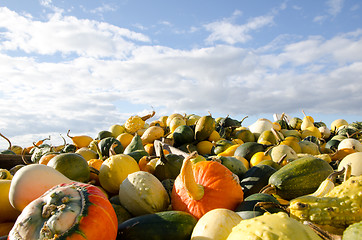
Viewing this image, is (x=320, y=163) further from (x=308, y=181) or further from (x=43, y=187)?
(x=43, y=187)

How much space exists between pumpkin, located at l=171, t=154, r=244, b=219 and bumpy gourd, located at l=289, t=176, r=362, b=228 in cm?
61

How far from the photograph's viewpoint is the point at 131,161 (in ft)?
10.3

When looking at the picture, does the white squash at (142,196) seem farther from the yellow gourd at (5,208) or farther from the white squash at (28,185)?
the yellow gourd at (5,208)

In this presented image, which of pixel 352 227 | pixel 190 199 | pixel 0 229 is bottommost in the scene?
pixel 0 229

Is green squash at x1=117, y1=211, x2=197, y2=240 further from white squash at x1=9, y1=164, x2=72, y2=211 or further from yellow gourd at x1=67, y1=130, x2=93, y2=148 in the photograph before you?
yellow gourd at x1=67, y1=130, x2=93, y2=148

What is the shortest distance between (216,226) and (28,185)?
1.52 meters

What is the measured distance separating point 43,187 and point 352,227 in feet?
7.10

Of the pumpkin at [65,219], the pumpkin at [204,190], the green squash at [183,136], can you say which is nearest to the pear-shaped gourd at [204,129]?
the green squash at [183,136]

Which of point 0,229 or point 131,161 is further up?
point 131,161

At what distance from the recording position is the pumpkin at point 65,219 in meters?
1.54

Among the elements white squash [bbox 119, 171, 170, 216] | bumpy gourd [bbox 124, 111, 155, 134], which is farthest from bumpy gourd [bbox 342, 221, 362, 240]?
bumpy gourd [bbox 124, 111, 155, 134]

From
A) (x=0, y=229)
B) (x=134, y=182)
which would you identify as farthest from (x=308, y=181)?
(x=0, y=229)

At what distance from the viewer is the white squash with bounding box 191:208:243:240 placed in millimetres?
1719

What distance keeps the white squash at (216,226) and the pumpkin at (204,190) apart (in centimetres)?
40
